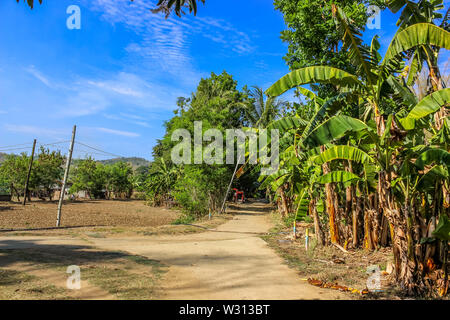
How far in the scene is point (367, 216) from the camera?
8.52 meters

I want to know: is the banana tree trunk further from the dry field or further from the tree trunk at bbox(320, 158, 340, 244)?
the dry field

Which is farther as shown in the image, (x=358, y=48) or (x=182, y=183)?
(x=182, y=183)

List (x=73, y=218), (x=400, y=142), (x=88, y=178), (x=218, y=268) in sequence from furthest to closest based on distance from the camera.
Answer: (x=88, y=178), (x=73, y=218), (x=218, y=268), (x=400, y=142)

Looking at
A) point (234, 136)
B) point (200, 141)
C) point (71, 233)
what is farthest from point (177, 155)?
point (71, 233)

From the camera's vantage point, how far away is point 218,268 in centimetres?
706

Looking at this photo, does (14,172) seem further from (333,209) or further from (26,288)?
(333,209)

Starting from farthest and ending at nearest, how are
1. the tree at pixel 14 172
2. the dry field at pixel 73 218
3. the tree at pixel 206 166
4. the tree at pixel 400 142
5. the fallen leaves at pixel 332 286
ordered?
the tree at pixel 14 172 < the tree at pixel 206 166 < the dry field at pixel 73 218 < the fallen leaves at pixel 332 286 < the tree at pixel 400 142

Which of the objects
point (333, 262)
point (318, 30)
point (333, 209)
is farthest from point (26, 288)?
point (318, 30)

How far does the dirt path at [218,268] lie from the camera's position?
5234mm

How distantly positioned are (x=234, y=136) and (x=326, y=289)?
17.2m

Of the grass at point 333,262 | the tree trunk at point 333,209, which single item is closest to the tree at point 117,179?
the grass at point 333,262

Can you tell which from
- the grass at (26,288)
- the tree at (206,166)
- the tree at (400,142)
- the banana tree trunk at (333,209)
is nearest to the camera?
the grass at (26,288)

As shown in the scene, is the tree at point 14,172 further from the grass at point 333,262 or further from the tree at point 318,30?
the tree at point 318,30
